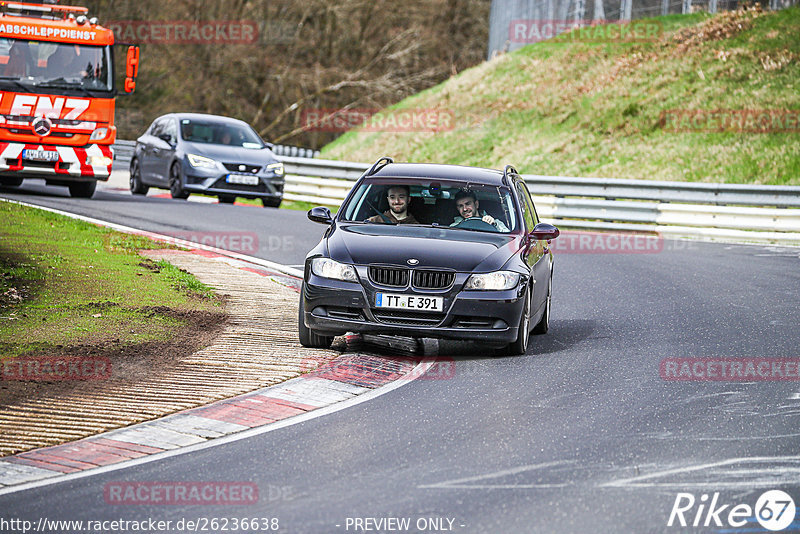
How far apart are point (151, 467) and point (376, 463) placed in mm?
1224

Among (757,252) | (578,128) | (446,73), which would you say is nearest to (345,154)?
(578,128)

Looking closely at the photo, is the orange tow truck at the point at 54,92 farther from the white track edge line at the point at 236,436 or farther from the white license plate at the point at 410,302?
the white track edge line at the point at 236,436

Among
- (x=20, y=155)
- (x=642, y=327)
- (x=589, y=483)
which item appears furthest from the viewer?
(x=20, y=155)

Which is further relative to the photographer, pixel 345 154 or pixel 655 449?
pixel 345 154

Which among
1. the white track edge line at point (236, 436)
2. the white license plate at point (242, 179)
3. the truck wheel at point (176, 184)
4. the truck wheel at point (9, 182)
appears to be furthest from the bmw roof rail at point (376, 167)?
the truck wheel at point (9, 182)

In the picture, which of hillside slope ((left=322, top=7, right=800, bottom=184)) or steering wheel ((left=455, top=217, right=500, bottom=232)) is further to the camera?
hillside slope ((left=322, top=7, right=800, bottom=184))

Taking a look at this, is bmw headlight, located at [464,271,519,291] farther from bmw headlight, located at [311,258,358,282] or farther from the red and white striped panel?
the red and white striped panel

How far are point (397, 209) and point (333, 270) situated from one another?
54.0 inches

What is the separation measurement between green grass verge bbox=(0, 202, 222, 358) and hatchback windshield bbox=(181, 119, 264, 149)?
870 cm

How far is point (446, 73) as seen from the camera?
61000 millimetres

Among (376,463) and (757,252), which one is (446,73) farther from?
(376,463)

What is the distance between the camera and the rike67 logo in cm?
576

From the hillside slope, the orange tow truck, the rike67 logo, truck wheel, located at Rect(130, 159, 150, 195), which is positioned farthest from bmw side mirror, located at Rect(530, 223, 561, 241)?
the hillside slope

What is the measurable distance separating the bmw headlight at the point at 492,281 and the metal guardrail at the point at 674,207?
552 inches
